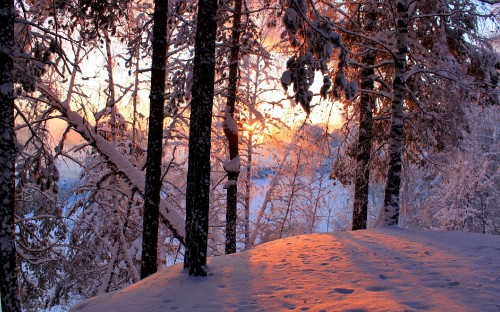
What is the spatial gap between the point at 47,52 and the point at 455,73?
29.8 ft

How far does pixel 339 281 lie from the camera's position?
539 centimetres

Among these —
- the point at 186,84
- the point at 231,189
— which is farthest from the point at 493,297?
the point at 186,84

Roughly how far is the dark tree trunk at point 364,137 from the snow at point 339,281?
13.7 ft

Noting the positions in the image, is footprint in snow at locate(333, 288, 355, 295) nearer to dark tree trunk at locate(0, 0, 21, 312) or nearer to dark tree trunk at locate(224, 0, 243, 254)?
dark tree trunk at locate(0, 0, 21, 312)

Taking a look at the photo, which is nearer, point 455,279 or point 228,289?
point 455,279

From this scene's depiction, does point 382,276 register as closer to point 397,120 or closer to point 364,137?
point 397,120

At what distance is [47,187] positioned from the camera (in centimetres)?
767

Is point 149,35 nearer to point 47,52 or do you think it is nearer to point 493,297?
point 47,52

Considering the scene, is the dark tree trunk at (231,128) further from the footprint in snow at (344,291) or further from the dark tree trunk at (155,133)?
the footprint in snow at (344,291)

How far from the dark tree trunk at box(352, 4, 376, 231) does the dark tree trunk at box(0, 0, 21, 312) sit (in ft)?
29.0

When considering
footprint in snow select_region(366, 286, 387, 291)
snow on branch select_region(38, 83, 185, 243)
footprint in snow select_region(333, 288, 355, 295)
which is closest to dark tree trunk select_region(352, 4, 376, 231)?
snow on branch select_region(38, 83, 185, 243)

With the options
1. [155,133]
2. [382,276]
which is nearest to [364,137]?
[155,133]

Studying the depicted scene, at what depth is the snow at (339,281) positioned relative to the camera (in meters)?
4.61

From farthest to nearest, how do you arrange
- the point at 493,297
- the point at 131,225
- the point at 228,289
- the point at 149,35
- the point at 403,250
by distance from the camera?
the point at 131,225, the point at 149,35, the point at 403,250, the point at 228,289, the point at 493,297
